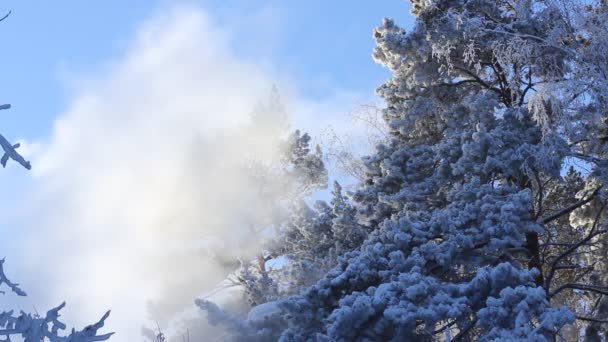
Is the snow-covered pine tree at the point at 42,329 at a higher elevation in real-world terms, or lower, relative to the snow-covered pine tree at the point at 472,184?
lower

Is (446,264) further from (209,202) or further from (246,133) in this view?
(246,133)

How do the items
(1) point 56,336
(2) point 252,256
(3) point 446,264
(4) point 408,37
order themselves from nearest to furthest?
(1) point 56,336 < (3) point 446,264 < (4) point 408,37 < (2) point 252,256

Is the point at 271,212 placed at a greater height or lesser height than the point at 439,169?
greater

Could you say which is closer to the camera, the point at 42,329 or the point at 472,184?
the point at 42,329

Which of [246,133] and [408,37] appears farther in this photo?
[246,133]

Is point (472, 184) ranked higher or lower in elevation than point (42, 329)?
higher

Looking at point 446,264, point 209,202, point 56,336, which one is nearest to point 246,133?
point 209,202

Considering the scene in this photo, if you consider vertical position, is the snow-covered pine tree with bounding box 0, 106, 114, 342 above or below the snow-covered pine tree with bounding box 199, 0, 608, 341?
below

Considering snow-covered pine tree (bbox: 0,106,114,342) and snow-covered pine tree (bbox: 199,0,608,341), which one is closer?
snow-covered pine tree (bbox: 0,106,114,342)

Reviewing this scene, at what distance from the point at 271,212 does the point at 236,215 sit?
1223 mm

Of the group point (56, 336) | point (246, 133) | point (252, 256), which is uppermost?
point (246, 133)

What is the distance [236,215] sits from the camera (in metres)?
23.3

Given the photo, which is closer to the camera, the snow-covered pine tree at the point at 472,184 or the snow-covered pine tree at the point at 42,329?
the snow-covered pine tree at the point at 42,329

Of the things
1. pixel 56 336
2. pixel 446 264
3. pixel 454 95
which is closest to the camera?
pixel 56 336
